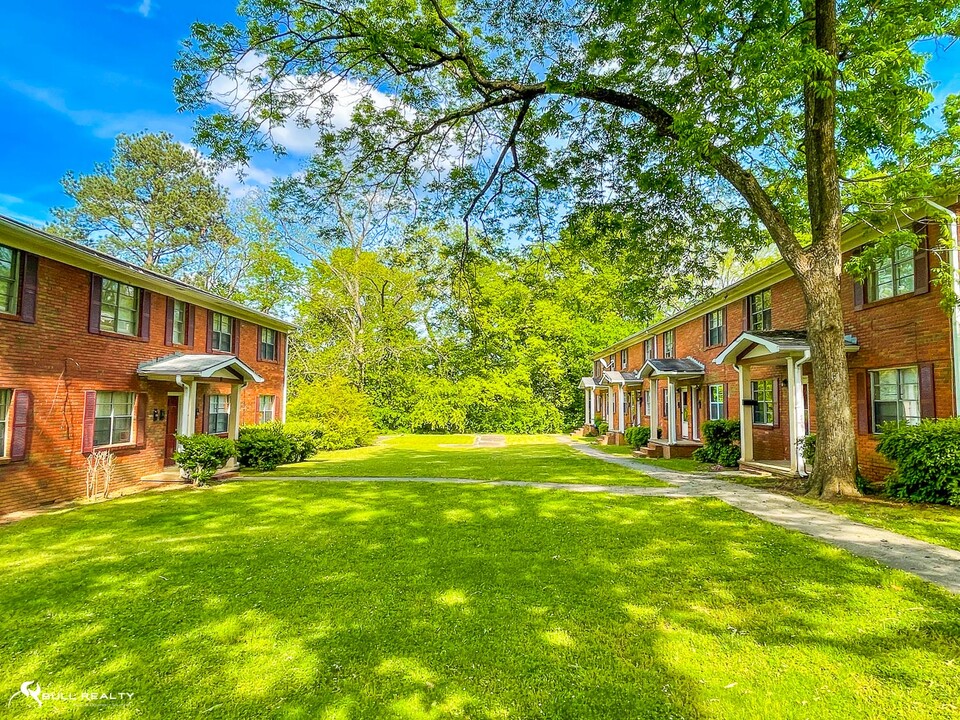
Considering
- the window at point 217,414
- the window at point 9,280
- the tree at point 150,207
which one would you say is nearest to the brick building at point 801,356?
the window at point 217,414

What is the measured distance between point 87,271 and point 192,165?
2167cm

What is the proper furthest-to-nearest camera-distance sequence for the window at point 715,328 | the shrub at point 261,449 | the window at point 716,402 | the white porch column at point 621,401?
the white porch column at point 621,401 → the window at point 715,328 → the window at point 716,402 → the shrub at point 261,449

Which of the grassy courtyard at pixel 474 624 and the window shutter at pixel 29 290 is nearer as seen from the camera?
the grassy courtyard at pixel 474 624

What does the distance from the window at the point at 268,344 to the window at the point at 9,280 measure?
32.0 ft

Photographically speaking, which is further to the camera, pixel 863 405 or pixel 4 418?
pixel 863 405

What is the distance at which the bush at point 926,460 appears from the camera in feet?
26.1

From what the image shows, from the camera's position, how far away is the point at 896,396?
1005 cm

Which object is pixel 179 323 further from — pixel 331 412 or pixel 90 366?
pixel 331 412

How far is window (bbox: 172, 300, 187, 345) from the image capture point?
14.3 metres

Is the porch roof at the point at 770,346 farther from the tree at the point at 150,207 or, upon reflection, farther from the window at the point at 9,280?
the tree at the point at 150,207

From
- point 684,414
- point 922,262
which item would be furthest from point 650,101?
point 684,414

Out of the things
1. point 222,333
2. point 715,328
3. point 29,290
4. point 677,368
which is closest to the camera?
point 29,290

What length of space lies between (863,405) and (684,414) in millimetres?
10389

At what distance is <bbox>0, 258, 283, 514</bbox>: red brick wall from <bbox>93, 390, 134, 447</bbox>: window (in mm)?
287
